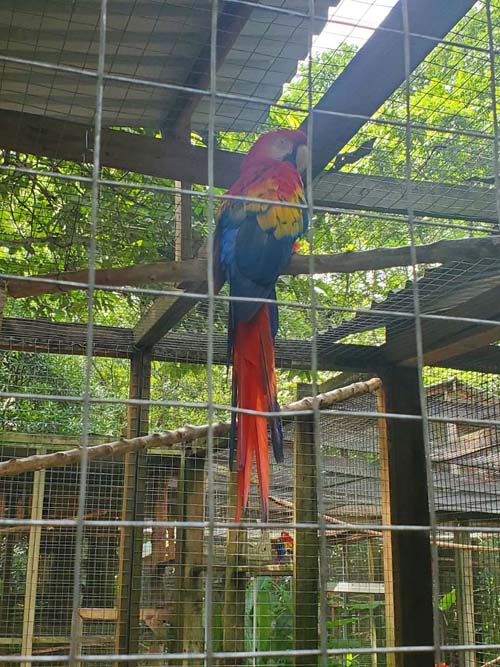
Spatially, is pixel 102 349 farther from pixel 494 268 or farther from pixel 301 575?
pixel 494 268

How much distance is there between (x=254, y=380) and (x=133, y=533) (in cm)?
145

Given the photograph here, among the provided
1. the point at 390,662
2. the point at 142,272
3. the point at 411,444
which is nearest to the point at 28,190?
the point at 142,272

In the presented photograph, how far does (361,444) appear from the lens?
144 inches

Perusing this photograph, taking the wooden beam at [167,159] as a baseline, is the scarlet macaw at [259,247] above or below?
below

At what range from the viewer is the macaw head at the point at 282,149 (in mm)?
2066

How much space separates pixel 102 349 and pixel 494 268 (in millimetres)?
1824

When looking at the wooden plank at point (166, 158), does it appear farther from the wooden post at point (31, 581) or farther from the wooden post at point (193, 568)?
the wooden post at point (31, 581)

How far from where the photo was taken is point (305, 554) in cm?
304

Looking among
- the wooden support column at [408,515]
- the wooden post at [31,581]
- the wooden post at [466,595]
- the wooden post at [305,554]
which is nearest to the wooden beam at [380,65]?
the wooden support column at [408,515]

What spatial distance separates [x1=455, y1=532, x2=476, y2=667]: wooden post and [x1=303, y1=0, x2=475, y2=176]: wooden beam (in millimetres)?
2750

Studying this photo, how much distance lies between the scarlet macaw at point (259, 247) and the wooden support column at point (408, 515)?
0.91 metres

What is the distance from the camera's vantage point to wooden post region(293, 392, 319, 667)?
2.98 metres

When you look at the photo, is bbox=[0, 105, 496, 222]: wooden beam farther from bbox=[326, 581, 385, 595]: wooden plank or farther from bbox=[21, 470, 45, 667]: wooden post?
bbox=[326, 581, 385, 595]: wooden plank

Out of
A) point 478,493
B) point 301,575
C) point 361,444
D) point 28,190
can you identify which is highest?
point 28,190
